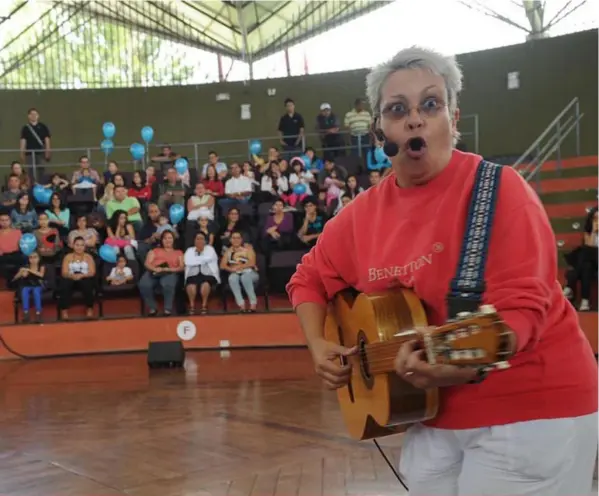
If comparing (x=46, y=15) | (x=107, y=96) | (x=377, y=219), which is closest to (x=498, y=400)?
(x=377, y=219)

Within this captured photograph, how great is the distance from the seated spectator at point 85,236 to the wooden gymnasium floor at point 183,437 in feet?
7.50

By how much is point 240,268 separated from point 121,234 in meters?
1.75

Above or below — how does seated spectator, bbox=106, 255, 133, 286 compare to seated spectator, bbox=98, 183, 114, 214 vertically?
below

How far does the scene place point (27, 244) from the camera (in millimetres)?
7957

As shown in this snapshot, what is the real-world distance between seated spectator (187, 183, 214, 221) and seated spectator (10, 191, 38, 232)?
6.56 ft

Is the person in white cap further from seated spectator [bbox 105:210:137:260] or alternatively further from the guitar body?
the guitar body

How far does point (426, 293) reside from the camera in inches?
52.6

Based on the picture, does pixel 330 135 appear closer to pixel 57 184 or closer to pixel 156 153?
pixel 156 153

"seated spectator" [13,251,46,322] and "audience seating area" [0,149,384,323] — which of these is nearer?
"seated spectator" [13,251,46,322]

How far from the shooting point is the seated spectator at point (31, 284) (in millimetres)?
7512

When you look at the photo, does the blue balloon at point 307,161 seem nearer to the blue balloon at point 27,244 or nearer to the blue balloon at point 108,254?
the blue balloon at point 108,254

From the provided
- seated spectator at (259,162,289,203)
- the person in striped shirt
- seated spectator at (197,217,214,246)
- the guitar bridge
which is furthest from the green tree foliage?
the guitar bridge

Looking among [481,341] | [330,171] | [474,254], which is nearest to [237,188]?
[330,171]

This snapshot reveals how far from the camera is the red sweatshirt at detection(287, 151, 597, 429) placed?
1184 millimetres
